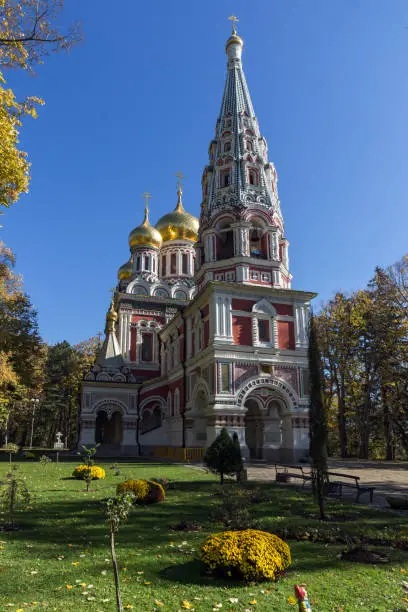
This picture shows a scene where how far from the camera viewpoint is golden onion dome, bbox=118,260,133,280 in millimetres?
45031

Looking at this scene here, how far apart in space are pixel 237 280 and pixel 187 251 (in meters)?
19.3

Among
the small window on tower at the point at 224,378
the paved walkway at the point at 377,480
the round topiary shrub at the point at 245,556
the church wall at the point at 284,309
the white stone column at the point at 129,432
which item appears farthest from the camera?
the white stone column at the point at 129,432

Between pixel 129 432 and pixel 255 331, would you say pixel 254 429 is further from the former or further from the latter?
pixel 129 432

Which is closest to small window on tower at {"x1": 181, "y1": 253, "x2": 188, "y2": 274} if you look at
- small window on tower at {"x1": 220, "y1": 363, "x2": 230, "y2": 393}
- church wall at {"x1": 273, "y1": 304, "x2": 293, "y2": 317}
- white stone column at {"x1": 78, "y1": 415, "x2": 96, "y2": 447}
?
white stone column at {"x1": 78, "y1": 415, "x2": 96, "y2": 447}

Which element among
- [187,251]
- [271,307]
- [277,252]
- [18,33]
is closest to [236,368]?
[271,307]

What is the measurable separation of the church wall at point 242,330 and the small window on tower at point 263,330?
687 millimetres

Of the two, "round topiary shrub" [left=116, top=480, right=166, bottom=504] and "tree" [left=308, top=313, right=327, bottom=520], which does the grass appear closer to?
"round topiary shrub" [left=116, top=480, right=166, bottom=504]

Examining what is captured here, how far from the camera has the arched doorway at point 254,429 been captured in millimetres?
25828

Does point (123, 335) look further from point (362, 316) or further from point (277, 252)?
point (362, 316)

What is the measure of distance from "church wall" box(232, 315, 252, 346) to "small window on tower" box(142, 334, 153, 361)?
1587 centimetres

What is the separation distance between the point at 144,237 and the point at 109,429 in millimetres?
17774

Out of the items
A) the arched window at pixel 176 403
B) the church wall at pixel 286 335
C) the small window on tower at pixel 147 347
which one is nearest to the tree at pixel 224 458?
the church wall at pixel 286 335

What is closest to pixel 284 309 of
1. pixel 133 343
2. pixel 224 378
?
pixel 224 378

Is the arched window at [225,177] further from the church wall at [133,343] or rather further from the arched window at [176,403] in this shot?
the church wall at [133,343]
